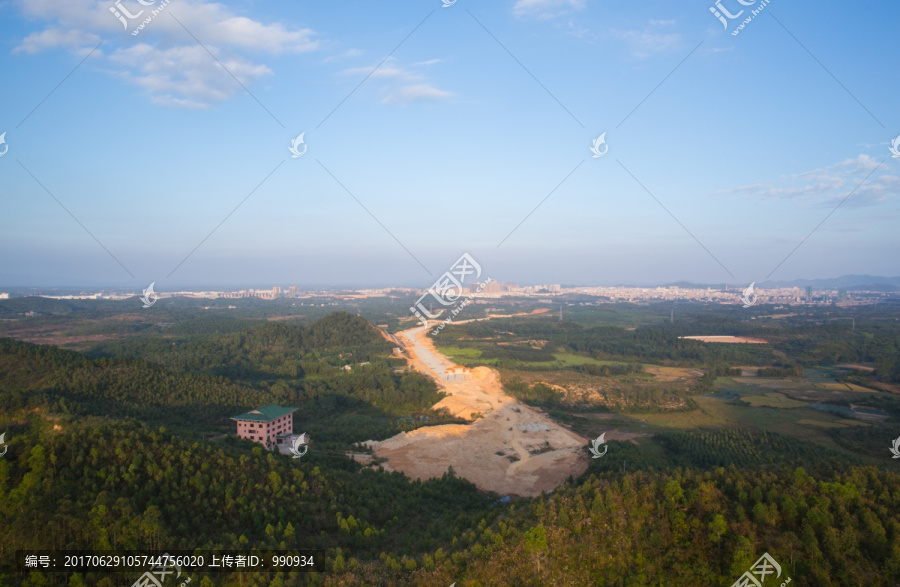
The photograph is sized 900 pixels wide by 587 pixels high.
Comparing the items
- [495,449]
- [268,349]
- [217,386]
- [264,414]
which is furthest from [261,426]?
[268,349]

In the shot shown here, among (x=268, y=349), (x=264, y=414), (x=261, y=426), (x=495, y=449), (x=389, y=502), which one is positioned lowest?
(x=495, y=449)

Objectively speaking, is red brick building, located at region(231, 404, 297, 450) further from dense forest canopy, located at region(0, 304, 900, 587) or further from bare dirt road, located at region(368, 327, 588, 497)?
bare dirt road, located at region(368, 327, 588, 497)

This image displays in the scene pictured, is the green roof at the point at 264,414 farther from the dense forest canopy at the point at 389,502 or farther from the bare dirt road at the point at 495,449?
the bare dirt road at the point at 495,449

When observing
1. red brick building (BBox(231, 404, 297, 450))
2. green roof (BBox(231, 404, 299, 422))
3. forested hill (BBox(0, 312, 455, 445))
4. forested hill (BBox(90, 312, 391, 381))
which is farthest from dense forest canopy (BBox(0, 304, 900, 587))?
forested hill (BBox(90, 312, 391, 381))

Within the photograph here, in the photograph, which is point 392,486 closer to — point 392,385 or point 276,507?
point 276,507

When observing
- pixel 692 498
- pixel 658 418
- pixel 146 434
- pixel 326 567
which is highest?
pixel 146 434

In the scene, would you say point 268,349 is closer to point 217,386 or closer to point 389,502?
point 217,386

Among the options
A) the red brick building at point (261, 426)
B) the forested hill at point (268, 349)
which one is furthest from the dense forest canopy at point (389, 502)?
the forested hill at point (268, 349)

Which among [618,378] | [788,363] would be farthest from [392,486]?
[788,363]
